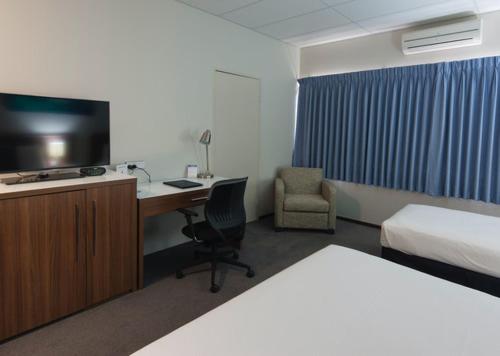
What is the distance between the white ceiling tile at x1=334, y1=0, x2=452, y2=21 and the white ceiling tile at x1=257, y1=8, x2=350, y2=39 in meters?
0.14

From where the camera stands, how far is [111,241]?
2.42 metres

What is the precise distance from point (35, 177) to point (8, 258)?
0.64 meters

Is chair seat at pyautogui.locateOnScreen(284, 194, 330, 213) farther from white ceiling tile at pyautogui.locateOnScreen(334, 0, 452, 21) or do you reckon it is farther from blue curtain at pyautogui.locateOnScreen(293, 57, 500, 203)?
white ceiling tile at pyautogui.locateOnScreen(334, 0, 452, 21)

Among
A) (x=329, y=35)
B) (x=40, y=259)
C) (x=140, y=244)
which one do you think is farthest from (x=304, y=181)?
(x=40, y=259)

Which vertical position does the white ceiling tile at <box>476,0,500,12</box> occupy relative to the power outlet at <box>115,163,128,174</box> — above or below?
above

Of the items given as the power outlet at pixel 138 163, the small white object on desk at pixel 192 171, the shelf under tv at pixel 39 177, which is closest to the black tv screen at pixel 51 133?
the shelf under tv at pixel 39 177

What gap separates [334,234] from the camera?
4.20m

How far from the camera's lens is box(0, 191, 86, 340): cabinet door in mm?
1925

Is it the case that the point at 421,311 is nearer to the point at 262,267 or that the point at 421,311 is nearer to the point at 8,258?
the point at 262,267

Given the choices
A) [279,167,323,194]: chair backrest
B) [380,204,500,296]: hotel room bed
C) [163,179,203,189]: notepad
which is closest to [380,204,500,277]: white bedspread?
[380,204,500,296]: hotel room bed

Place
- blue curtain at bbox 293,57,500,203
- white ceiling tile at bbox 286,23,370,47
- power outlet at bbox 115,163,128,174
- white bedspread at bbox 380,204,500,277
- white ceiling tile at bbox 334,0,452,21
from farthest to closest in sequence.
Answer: white ceiling tile at bbox 286,23,370,47 → blue curtain at bbox 293,57,500,203 → white ceiling tile at bbox 334,0,452,21 → power outlet at bbox 115,163,128,174 → white bedspread at bbox 380,204,500,277

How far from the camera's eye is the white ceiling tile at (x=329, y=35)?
161 inches

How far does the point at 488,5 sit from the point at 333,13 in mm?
1529

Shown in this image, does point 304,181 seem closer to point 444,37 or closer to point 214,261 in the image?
point 214,261
